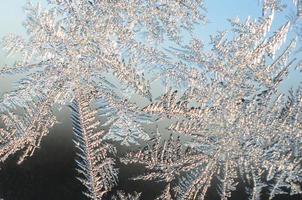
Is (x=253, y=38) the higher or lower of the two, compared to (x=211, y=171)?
higher

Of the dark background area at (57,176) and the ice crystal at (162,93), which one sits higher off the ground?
the ice crystal at (162,93)

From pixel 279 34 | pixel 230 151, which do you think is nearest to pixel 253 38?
pixel 279 34

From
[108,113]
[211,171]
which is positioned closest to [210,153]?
[211,171]

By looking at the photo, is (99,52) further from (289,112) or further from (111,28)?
(289,112)

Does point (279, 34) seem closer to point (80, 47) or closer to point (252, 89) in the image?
point (252, 89)

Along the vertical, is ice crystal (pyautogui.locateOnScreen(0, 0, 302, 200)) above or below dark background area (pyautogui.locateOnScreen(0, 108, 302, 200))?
above

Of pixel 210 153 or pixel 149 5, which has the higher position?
pixel 149 5

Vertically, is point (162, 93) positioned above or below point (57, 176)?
above

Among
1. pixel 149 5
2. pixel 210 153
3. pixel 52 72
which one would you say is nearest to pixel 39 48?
pixel 52 72
